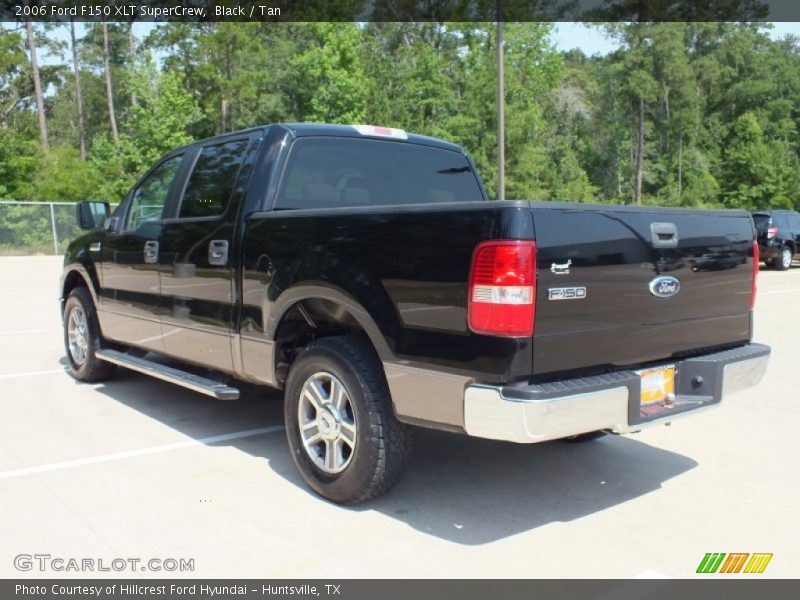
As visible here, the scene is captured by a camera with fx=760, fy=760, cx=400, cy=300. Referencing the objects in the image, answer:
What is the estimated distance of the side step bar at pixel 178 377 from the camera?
4721mm

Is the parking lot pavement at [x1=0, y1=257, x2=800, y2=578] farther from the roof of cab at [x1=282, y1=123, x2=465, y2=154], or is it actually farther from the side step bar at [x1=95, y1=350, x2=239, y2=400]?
the roof of cab at [x1=282, y1=123, x2=465, y2=154]

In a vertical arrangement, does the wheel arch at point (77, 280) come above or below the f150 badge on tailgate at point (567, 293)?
below

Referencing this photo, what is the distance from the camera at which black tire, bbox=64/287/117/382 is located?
6719 millimetres

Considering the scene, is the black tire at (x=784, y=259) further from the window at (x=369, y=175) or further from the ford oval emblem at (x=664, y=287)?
the ford oval emblem at (x=664, y=287)

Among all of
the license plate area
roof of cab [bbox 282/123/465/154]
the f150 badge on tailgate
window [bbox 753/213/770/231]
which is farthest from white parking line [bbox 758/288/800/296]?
the f150 badge on tailgate

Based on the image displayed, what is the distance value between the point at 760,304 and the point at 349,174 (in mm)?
10650

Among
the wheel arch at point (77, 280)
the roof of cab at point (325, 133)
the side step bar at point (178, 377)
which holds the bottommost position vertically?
the side step bar at point (178, 377)

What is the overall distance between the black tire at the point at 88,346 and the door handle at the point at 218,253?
2309 mm

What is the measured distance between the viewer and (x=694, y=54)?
208 feet

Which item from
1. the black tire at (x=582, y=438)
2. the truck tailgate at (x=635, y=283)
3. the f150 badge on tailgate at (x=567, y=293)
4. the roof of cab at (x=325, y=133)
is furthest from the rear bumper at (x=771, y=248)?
the f150 badge on tailgate at (x=567, y=293)

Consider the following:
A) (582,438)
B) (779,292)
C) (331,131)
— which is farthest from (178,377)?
(779,292)

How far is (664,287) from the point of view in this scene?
382cm
